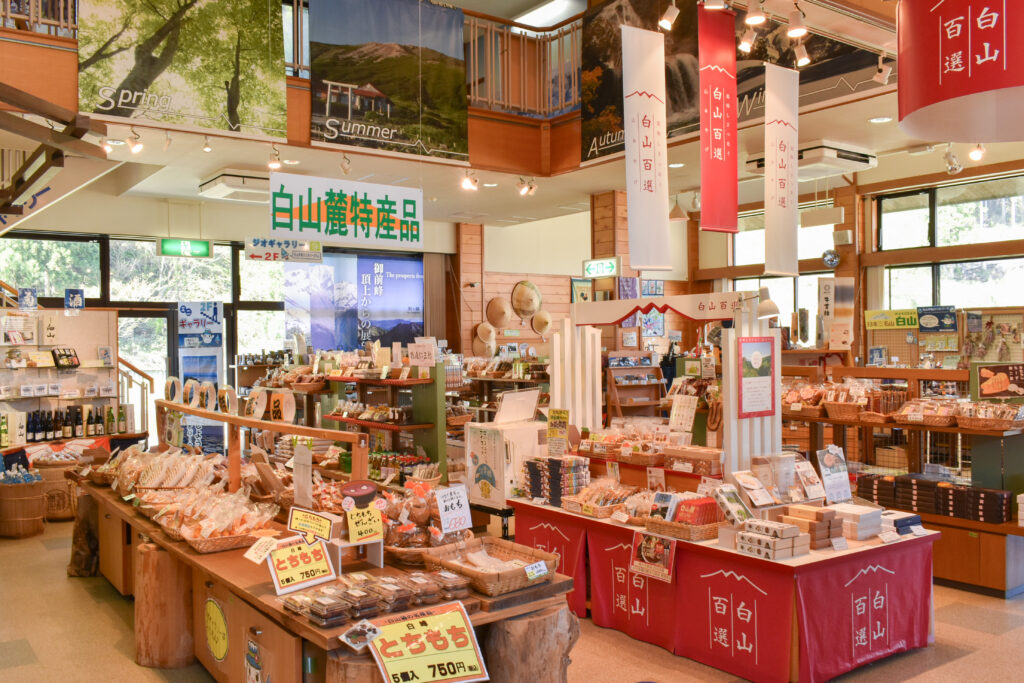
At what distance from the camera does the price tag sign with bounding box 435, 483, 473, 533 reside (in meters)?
3.71

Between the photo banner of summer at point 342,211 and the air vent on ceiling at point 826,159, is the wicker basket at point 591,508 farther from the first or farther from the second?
the air vent on ceiling at point 826,159

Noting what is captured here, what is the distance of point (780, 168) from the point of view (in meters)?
6.51

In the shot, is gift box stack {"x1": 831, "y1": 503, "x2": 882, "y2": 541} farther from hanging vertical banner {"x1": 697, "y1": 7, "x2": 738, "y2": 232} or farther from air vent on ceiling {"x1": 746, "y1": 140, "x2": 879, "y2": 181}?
air vent on ceiling {"x1": 746, "y1": 140, "x2": 879, "y2": 181}

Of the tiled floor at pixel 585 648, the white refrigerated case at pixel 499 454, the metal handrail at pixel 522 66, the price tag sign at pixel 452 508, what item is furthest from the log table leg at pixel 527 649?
the metal handrail at pixel 522 66

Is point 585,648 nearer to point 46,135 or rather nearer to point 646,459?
point 646,459

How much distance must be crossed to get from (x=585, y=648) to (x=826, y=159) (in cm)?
647

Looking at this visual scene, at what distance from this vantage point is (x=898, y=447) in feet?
22.9

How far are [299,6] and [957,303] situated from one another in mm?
10431

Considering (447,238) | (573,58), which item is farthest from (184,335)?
(573,58)

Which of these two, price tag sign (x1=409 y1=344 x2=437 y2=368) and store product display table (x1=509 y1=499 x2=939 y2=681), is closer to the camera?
store product display table (x1=509 y1=499 x2=939 y2=681)

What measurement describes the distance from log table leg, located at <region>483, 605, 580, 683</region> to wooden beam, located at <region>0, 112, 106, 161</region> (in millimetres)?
2460

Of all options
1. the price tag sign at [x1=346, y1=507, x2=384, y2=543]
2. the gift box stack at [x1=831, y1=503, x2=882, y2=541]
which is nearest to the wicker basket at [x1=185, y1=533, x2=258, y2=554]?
the price tag sign at [x1=346, y1=507, x2=384, y2=543]

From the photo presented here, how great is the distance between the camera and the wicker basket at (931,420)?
19.2ft

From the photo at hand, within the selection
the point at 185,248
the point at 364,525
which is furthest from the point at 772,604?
the point at 185,248
